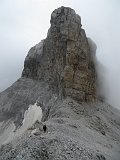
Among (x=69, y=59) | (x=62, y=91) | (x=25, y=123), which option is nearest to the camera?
(x=62, y=91)

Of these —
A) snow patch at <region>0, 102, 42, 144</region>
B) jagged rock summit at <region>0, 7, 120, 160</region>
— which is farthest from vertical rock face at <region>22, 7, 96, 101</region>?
snow patch at <region>0, 102, 42, 144</region>

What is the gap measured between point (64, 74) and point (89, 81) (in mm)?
7360

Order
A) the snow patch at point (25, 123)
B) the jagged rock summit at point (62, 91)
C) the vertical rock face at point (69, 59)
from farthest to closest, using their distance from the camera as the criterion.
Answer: the vertical rock face at point (69, 59) → the snow patch at point (25, 123) → the jagged rock summit at point (62, 91)

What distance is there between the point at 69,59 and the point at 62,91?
7.55m

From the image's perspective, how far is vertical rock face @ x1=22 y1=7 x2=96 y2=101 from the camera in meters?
97.4

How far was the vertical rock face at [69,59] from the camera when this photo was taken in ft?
320

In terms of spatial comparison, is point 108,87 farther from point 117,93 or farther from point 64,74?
point 64,74

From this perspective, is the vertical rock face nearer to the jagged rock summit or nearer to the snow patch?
the jagged rock summit

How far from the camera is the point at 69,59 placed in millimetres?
98000

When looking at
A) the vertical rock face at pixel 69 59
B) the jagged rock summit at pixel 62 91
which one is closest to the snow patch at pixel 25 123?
the jagged rock summit at pixel 62 91

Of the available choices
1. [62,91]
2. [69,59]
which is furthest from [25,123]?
[69,59]

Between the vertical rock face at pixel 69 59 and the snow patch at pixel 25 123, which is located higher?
the vertical rock face at pixel 69 59

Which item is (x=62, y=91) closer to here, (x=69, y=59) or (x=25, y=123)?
(x=69, y=59)

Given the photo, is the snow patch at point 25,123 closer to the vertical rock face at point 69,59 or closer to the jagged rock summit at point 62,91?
the jagged rock summit at point 62,91
